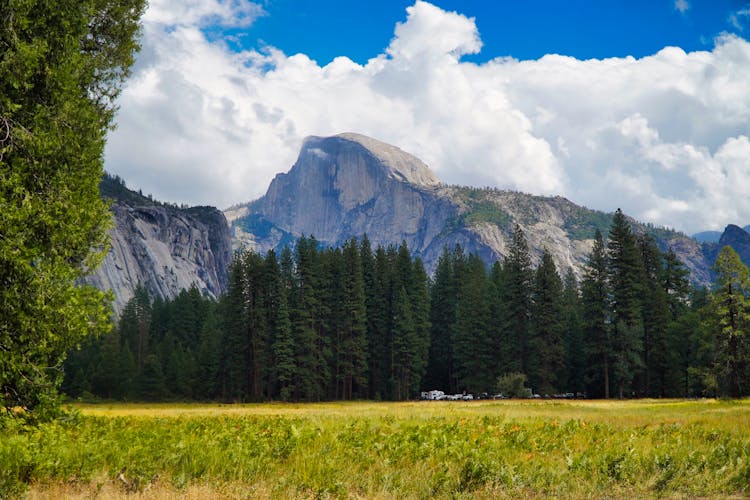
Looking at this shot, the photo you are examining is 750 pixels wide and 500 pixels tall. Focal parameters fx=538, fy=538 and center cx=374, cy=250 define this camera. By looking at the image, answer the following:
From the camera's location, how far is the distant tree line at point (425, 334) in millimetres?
55219

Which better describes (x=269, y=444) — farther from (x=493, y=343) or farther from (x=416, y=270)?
(x=416, y=270)

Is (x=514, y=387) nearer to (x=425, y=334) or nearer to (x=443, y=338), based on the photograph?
(x=425, y=334)

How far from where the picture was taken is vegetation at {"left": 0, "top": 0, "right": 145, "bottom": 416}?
1019cm

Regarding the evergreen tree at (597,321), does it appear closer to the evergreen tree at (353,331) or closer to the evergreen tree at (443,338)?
the evergreen tree at (443,338)

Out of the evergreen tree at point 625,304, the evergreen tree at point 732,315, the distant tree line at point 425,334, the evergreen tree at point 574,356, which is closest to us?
Result: the evergreen tree at point 732,315

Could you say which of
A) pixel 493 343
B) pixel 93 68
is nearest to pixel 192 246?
pixel 493 343

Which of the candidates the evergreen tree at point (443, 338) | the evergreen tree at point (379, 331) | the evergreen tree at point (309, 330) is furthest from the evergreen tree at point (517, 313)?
the evergreen tree at point (309, 330)

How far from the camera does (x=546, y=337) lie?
189 feet

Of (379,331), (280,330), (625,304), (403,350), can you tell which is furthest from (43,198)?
(379,331)

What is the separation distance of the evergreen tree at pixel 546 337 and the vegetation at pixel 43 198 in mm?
50853

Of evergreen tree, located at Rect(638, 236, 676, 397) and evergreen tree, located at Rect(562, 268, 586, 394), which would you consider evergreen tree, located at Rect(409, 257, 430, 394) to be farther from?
evergreen tree, located at Rect(638, 236, 676, 397)

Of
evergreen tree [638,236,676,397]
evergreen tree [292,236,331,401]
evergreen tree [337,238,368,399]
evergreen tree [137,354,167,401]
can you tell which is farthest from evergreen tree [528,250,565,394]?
evergreen tree [137,354,167,401]

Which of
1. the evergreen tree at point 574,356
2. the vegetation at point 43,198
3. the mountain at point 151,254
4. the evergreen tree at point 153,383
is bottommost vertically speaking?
the evergreen tree at point 153,383

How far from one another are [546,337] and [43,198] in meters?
53.8
